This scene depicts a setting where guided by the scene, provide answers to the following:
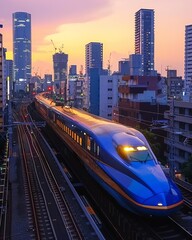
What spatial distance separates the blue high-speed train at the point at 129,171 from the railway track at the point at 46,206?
2.48m

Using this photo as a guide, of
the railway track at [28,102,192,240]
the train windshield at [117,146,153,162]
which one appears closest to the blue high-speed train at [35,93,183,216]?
the train windshield at [117,146,153,162]

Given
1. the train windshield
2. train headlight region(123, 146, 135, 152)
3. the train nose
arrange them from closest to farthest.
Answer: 1. the train nose
2. the train windshield
3. train headlight region(123, 146, 135, 152)

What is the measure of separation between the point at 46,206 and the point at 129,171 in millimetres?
6560

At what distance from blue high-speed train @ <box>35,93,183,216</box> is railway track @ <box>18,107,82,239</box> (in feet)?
8.13

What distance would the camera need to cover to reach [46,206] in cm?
1952

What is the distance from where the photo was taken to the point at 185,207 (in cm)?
1833

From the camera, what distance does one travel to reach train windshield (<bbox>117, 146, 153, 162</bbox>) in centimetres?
1590

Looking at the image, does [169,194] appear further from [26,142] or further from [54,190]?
[26,142]

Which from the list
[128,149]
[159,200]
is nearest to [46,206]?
[128,149]

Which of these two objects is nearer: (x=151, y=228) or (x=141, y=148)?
(x=151, y=228)

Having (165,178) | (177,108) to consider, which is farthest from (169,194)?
(177,108)

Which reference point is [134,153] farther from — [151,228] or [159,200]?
[151,228]

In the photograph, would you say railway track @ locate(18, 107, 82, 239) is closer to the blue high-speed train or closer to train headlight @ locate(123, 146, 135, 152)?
the blue high-speed train

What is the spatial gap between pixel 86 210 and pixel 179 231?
4834mm
